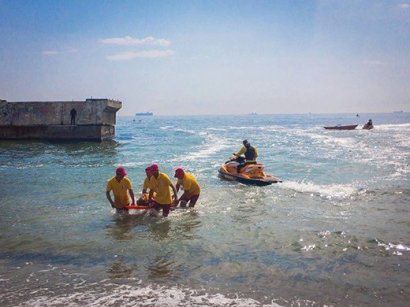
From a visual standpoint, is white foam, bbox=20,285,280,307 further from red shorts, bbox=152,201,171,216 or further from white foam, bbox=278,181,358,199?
white foam, bbox=278,181,358,199

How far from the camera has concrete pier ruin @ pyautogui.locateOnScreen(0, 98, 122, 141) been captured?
32688mm

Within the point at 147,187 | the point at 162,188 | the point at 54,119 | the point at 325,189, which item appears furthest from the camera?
the point at 54,119

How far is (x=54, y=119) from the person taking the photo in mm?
33250

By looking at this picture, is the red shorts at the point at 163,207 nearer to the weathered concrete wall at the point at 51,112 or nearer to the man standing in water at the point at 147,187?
the man standing in water at the point at 147,187

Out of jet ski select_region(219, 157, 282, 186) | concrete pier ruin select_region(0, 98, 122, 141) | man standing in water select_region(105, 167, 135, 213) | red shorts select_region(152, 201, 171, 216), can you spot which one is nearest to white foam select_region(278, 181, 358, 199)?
jet ski select_region(219, 157, 282, 186)

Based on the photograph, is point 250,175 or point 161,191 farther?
point 250,175

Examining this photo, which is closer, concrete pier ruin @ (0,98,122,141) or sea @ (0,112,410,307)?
sea @ (0,112,410,307)

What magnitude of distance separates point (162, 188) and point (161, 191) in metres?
0.10

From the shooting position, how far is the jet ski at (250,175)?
48.9 ft

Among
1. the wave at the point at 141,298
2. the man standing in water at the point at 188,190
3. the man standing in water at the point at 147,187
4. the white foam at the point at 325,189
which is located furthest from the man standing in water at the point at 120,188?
the white foam at the point at 325,189

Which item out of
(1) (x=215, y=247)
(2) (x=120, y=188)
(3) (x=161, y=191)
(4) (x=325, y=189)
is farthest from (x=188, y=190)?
(4) (x=325, y=189)

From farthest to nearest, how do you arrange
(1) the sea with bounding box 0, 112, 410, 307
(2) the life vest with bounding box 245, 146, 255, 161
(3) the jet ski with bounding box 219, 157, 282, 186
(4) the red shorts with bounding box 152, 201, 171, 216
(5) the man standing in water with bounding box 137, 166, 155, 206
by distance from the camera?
(2) the life vest with bounding box 245, 146, 255, 161 → (3) the jet ski with bounding box 219, 157, 282, 186 → (4) the red shorts with bounding box 152, 201, 171, 216 → (5) the man standing in water with bounding box 137, 166, 155, 206 → (1) the sea with bounding box 0, 112, 410, 307

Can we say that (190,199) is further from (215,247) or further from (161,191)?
(215,247)

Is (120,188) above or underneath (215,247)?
above
